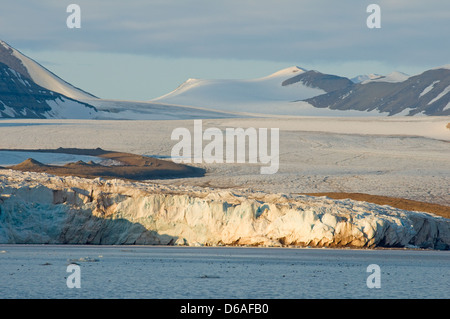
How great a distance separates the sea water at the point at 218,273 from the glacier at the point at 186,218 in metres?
0.67

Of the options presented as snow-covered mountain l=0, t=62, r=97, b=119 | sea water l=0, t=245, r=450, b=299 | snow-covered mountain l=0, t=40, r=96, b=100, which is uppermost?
snow-covered mountain l=0, t=40, r=96, b=100

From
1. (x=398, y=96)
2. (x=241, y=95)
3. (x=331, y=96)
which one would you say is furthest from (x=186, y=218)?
(x=331, y=96)

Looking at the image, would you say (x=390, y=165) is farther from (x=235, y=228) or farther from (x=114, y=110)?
(x=114, y=110)

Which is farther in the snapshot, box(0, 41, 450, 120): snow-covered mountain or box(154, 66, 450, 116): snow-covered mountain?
box(154, 66, 450, 116): snow-covered mountain

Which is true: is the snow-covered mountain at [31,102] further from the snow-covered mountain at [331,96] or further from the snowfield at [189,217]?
the snowfield at [189,217]

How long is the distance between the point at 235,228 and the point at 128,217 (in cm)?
419

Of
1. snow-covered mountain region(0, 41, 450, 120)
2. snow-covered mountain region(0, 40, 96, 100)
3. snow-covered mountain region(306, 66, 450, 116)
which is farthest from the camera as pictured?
snow-covered mountain region(306, 66, 450, 116)

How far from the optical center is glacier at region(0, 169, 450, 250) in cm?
2909

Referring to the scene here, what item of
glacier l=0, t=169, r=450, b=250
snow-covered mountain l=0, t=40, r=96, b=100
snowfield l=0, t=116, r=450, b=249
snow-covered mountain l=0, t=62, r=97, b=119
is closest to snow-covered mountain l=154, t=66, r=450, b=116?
snow-covered mountain l=0, t=40, r=96, b=100

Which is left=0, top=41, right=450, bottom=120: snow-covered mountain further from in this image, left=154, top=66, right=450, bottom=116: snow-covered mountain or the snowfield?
the snowfield

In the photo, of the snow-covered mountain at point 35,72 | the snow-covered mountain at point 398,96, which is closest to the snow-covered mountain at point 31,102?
the snow-covered mountain at point 35,72

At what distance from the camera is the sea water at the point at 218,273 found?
19.1 meters

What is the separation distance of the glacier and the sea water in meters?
0.67

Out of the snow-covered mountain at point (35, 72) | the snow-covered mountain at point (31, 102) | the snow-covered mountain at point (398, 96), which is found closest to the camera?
the snow-covered mountain at point (31, 102)
